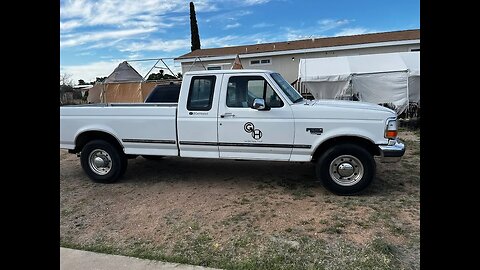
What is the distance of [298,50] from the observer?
805 inches

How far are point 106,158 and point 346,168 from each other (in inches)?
161

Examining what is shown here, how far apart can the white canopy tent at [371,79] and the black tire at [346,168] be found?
29.4 feet

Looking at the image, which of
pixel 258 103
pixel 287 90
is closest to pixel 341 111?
pixel 287 90

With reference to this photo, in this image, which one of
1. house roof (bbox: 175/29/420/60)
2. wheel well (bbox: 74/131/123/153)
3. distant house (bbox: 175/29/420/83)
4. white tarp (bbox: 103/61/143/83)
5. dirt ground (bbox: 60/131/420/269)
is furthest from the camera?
house roof (bbox: 175/29/420/60)

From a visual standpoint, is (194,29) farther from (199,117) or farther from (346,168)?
(346,168)

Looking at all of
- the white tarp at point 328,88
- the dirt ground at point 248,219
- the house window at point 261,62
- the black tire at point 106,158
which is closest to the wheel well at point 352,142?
the dirt ground at point 248,219

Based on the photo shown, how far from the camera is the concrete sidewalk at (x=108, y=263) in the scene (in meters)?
3.19

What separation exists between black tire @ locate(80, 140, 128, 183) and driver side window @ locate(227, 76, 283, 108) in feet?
7.26

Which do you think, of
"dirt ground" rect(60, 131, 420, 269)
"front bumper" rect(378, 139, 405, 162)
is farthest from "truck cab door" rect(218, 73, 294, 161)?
"front bumper" rect(378, 139, 405, 162)

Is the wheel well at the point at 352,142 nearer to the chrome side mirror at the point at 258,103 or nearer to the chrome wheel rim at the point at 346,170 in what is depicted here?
the chrome wheel rim at the point at 346,170

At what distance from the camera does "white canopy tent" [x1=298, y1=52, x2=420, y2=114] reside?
42.2 ft

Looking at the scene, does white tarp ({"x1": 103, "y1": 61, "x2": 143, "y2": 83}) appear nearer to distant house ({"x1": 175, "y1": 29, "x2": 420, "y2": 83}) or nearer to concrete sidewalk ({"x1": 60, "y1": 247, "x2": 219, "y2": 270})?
distant house ({"x1": 175, "y1": 29, "x2": 420, "y2": 83})

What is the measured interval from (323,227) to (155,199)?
259cm
